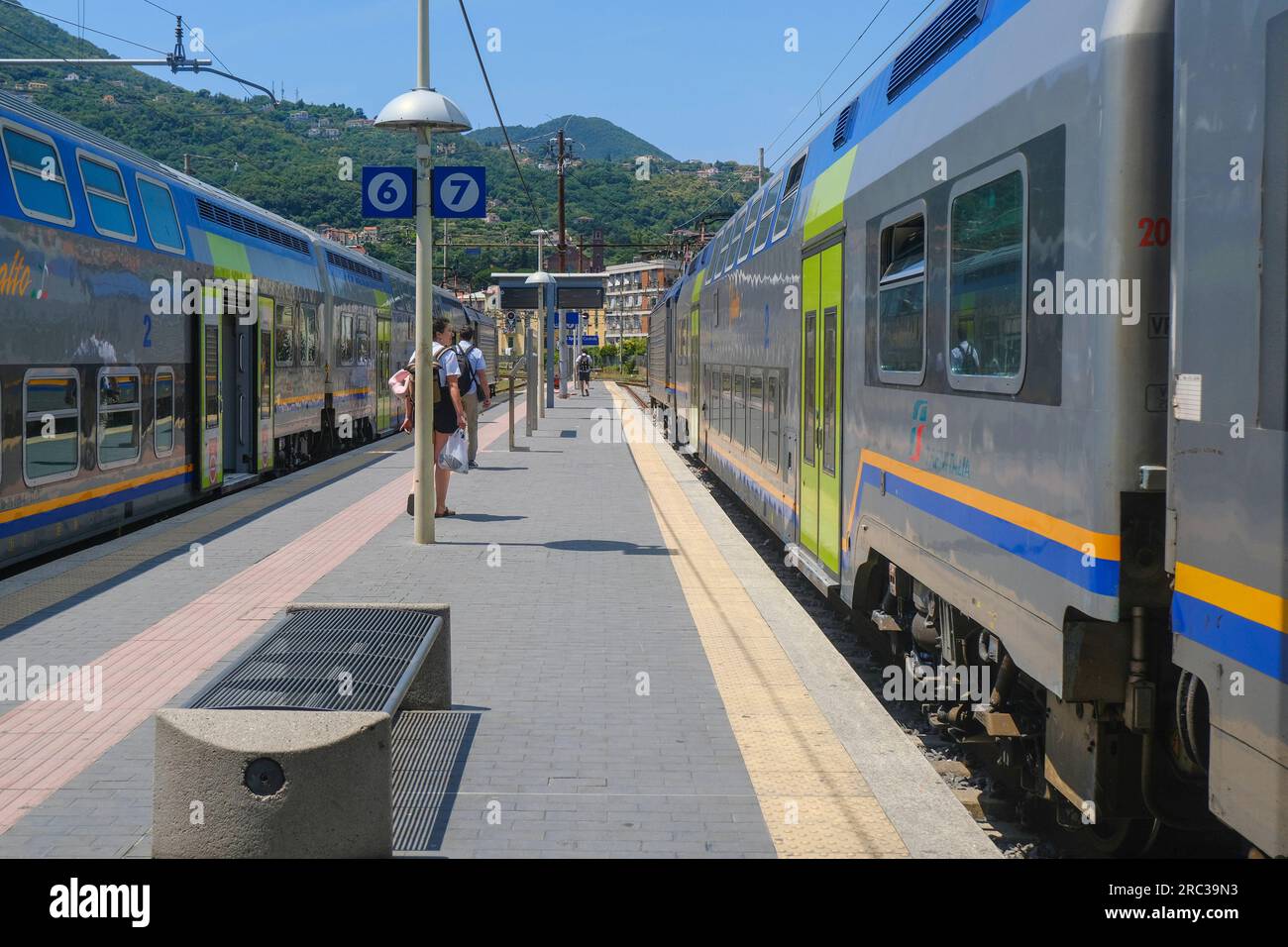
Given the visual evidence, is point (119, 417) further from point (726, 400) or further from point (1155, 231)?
point (1155, 231)

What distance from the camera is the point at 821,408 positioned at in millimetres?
9289

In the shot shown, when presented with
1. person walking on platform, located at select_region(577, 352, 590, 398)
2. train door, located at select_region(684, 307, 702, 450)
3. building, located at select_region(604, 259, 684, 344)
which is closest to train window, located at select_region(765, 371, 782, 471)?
train door, located at select_region(684, 307, 702, 450)

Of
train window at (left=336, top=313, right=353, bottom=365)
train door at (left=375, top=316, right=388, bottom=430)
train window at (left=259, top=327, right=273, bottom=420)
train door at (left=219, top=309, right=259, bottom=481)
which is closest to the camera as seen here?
train door at (left=219, top=309, right=259, bottom=481)

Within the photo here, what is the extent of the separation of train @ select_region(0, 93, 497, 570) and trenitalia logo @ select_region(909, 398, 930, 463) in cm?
684

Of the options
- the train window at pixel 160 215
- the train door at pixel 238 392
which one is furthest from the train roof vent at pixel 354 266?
the train window at pixel 160 215

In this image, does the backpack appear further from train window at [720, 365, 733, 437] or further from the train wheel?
the train wheel

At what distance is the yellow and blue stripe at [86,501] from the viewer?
10.3 m

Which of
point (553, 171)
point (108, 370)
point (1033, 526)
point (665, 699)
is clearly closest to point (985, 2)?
point (1033, 526)

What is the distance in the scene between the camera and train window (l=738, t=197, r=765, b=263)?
43.4 ft

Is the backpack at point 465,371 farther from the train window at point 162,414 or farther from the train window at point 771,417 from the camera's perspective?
the train window at point 771,417

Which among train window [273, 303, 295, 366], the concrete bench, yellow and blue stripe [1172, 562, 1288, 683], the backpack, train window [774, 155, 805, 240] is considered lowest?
the concrete bench

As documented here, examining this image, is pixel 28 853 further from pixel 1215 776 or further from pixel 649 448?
pixel 649 448

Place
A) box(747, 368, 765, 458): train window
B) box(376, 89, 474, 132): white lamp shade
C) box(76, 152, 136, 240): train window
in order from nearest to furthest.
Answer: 1. box(376, 89, 474, 132): white lamp shade
2. box(76, 152, 136, 240): train window
3. box(747, 368, 765, 458): train window

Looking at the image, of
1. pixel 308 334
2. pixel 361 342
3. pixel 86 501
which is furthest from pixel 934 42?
pixel 361 342
